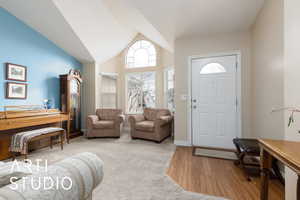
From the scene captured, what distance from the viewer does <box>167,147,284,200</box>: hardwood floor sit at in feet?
5.06

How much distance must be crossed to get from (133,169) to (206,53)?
2739 millimetres

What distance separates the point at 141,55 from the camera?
16.5ft

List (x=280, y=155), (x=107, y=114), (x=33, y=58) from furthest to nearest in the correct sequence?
(x=107, y=114) → (x=33, y=58) → (x=280, y=155)

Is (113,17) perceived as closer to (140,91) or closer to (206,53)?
(140,91)

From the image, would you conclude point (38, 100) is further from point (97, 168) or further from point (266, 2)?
point (266, 2)

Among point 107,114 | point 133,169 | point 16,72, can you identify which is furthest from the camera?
point 107,114

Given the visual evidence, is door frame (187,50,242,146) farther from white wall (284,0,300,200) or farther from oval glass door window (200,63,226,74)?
white wall (284,0,300,200)

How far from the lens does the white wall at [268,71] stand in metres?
1.70

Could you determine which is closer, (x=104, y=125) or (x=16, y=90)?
(x=16, y=90)

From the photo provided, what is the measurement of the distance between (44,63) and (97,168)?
145 inches

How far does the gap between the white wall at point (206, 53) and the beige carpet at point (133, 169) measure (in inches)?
27.8

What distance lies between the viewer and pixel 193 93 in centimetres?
312

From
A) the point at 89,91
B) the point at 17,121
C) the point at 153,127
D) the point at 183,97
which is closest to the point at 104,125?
the point at 153,127

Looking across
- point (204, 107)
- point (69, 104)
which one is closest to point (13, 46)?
point (69, 104)
